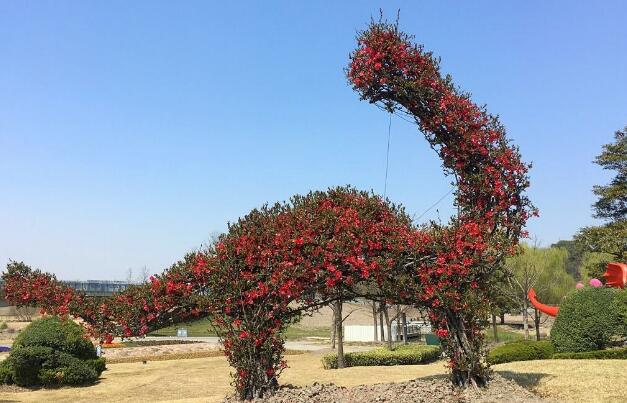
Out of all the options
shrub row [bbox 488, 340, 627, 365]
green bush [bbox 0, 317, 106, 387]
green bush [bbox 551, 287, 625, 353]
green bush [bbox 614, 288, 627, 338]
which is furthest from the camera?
green bush [bbox 0, 317, 106, 387]

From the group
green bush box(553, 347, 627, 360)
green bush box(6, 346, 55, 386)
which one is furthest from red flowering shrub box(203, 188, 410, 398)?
green bush box(6, 346, 55, 386)

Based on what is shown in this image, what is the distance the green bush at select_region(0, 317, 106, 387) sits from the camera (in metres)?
17.8

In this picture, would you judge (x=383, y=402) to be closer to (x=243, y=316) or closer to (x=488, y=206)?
(x=243, y=316)

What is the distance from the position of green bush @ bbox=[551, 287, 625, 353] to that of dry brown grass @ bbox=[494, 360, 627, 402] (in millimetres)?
3491

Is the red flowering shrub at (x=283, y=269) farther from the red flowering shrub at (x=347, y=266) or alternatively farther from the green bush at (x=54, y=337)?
the green bush at (x=54, y=337)

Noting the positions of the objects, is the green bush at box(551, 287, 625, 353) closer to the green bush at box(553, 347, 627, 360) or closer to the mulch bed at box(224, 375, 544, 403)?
the green bush at box(553, 347, 627, 360)

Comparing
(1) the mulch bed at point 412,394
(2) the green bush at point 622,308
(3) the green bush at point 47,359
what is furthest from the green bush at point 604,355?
(3) the green bush at point 47,359

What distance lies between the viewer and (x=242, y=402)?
9.34m

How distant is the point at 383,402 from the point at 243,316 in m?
2.66

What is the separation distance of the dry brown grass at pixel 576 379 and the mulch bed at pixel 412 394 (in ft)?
3.65

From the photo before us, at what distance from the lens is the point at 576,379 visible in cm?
1095

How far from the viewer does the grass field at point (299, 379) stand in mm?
10521

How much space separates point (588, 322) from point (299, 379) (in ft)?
29.2

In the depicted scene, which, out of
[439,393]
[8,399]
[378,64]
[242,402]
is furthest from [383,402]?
[8,399]
